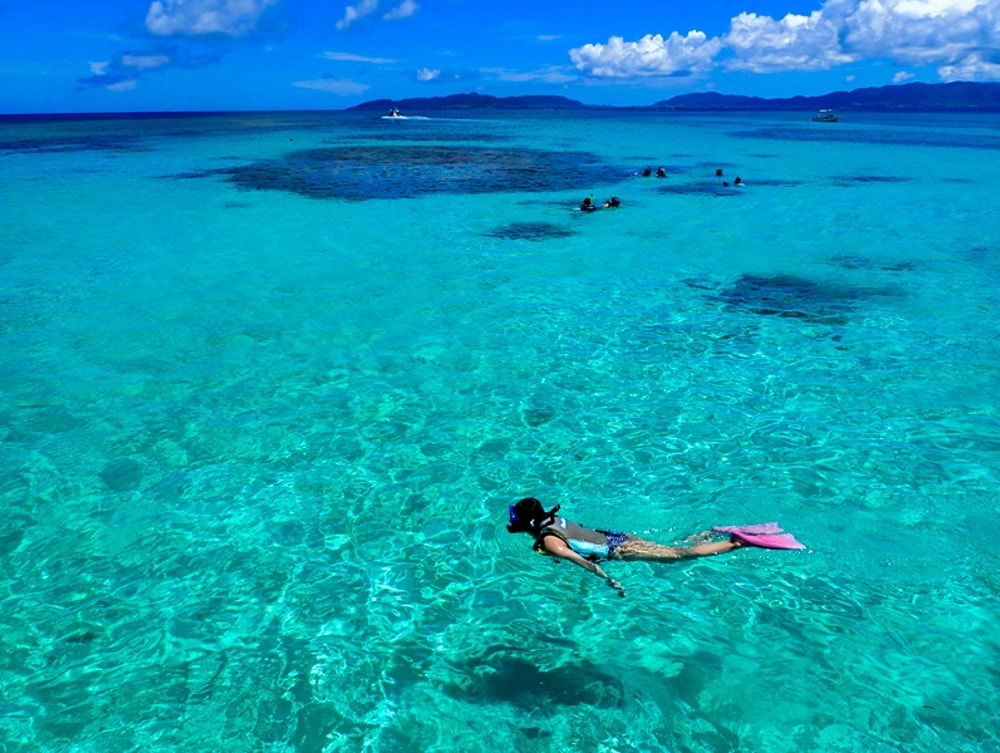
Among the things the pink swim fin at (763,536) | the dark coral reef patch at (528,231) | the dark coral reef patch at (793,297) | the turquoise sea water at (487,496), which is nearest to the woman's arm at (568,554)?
the turquoise sea water at (487,496)

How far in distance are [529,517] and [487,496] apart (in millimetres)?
2680

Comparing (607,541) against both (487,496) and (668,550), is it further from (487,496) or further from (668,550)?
(487,496)

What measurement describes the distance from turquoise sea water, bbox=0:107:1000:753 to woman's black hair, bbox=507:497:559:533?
1121 millimetres

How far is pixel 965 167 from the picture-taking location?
173ft

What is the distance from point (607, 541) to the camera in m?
8.78

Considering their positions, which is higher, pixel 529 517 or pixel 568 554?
pixel 529 517

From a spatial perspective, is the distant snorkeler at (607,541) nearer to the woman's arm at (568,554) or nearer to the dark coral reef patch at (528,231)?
the woman's arm at (568,554)

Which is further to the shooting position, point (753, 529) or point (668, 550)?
point (753, 529)

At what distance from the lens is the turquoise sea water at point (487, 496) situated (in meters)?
7.19

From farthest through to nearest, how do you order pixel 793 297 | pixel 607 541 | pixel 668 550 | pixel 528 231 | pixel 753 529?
pixel 528 231
pixel 793 297
pixel 753 529
pixel 668 550
pixel 607 541

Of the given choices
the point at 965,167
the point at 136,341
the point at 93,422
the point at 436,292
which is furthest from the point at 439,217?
the point at 965,167

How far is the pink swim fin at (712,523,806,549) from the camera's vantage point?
29.7 ft

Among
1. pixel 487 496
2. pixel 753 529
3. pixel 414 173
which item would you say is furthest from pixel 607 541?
pixel 414 173

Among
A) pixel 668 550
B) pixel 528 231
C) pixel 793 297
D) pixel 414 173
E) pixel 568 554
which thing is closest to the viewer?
pixel 568 554
